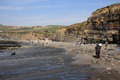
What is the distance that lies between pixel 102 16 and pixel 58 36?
2257 inches

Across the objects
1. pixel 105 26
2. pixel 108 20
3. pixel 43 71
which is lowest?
pixel 43 71

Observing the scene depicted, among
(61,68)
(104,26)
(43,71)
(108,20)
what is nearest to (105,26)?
(104,26)

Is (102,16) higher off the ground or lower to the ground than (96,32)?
higher

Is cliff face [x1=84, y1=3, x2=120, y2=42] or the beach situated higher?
cliff face [x1=84, y1=3, x2=120, y2=42]

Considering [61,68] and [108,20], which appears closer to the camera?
[61,68]

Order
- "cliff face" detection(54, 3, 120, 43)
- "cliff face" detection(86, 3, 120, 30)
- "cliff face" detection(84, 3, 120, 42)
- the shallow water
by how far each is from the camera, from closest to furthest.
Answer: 1. the shallow water
2. "cliff face" detection(84, 3, 120, 42)
3. "cliff face" detection(54, 3, 120, 43)
4. "cliff face" detection(86, 3, 120, 30)

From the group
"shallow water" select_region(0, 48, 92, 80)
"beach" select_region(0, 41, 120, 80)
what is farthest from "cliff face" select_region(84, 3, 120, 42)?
"shallow water" select_region(0, 48, 92, 80)

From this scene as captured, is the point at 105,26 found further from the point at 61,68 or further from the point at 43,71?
the point at 43,71

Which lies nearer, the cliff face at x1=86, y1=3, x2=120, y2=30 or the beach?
the beach

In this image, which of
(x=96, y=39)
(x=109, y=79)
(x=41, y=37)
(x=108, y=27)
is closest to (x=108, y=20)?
(x=108, y=27)

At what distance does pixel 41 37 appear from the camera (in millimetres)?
169000

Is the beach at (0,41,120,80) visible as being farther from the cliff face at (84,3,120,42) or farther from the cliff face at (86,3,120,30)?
the cliff face at (86,3,120,30)

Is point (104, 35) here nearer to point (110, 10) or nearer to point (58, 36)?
point (110, 10)

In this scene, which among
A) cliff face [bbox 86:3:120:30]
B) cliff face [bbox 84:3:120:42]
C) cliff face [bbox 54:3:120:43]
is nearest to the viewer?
cliff face [bbox 84:3:120:42]
